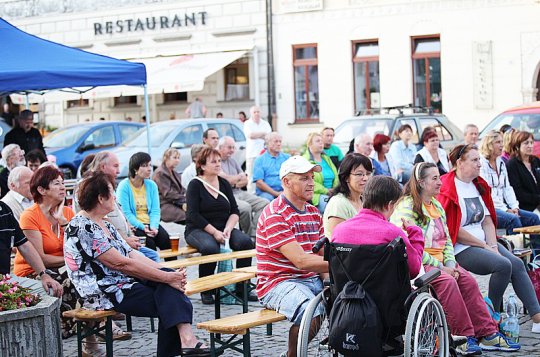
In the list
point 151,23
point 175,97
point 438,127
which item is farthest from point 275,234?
point 151,23

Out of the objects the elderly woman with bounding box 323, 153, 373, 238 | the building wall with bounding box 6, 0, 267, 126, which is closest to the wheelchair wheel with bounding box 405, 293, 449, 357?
the elderly woman with bounding box 323, 153, 373, 238

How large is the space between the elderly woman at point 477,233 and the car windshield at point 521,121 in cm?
827

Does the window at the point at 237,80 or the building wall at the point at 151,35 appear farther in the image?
the window at the point at 237,80

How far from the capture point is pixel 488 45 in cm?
2686

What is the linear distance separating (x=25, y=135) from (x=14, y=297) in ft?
31.1

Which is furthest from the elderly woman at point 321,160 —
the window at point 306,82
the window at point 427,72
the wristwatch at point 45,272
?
the window at point 306,82

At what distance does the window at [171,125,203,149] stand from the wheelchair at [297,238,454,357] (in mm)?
14312

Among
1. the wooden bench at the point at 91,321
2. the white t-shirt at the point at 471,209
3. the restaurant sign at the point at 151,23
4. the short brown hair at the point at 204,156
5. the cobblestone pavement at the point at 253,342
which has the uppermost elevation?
the restaurant sign at the point at 151,23

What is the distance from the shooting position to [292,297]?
23.4ft

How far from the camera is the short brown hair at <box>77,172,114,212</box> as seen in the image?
294 inches

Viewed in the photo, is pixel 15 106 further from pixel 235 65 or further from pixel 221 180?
pixel 221 180

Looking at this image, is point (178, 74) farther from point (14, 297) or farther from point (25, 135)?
point (14, 297)

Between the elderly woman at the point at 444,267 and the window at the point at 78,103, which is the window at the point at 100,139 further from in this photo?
the elderly woman at the point at 444,267

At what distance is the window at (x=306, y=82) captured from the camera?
30141 millimetres
